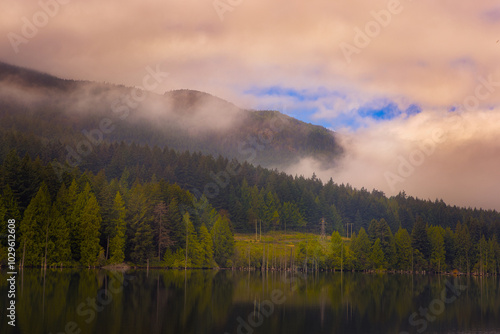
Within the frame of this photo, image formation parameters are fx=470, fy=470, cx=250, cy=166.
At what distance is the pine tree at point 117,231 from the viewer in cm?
11862

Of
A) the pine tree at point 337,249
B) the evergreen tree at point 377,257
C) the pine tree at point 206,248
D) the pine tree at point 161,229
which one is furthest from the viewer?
the evergreen tree at point 377,257

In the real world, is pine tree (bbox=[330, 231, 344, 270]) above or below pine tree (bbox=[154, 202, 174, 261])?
below

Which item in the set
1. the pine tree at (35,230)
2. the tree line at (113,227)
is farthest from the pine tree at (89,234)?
the pine tree at (35,230)

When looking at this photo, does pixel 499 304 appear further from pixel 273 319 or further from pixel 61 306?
pixel 61 306

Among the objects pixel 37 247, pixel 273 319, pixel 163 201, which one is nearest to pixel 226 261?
pixel 163 201

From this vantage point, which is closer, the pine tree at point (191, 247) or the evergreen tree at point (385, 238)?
the pine tree at point (191, 247)

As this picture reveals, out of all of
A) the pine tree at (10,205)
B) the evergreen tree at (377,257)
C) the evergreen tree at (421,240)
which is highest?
the pine tree at (10,205)

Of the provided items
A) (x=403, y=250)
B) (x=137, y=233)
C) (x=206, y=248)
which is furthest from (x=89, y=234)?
(x=403, y=250)

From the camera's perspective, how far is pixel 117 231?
395 ft

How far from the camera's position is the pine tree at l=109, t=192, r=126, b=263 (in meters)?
119

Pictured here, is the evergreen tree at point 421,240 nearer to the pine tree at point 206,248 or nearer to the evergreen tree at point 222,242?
the evergreen tree at point 222,242

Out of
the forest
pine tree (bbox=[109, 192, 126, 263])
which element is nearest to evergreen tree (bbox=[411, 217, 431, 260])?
the forest

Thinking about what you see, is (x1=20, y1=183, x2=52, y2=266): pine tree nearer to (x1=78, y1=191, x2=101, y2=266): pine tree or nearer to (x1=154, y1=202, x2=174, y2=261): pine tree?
(x1=78, y1=191, x2=101, y2=266): pine tree

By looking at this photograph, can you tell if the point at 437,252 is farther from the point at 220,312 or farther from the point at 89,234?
the point at 220,312
